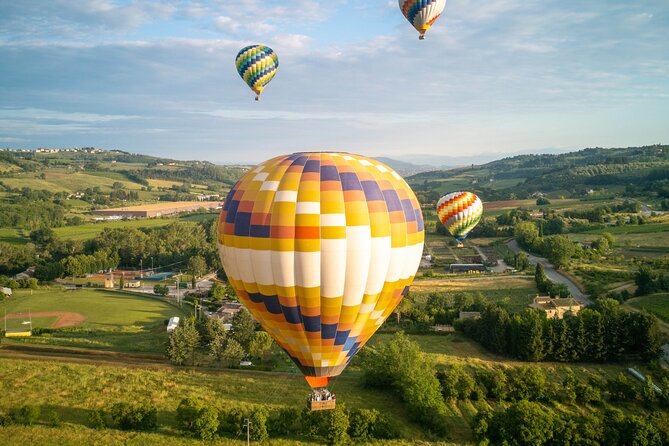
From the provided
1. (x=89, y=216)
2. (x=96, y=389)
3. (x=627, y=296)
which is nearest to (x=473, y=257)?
(x=627, y=296)

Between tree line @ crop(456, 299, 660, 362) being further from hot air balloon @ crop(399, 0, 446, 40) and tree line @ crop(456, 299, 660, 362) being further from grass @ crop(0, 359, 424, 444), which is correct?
hot air balloon @ crop(399, 0, 446, 40)

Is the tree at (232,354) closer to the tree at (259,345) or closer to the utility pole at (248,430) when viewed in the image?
the tree at (259,345)

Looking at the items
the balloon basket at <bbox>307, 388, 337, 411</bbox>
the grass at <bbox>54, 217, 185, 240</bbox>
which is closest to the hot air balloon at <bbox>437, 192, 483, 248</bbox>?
the balloon basket at <bbox>307, 388, 337, 411</bbox>

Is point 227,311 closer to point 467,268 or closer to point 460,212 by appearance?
point 460,212

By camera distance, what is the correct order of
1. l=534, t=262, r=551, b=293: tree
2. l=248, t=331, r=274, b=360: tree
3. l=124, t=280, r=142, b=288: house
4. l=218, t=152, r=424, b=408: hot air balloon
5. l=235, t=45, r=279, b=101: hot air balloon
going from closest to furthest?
l=218, t=152, r=424, b=408: hot air balloon, l=248, t=331, r=274, b=360: tree, l=235, t=45, r=279, b=101: hot air balloon, l=534, t=262, r=551, b=293: tree, l=124, t=280, r=142, b=288: house

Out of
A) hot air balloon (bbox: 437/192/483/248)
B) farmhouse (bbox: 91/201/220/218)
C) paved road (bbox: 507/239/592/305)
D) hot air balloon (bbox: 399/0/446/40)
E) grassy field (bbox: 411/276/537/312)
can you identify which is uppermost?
hot air balloon (bbox: 399/0/446/40)

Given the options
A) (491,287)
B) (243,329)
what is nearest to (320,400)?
(243,329)
